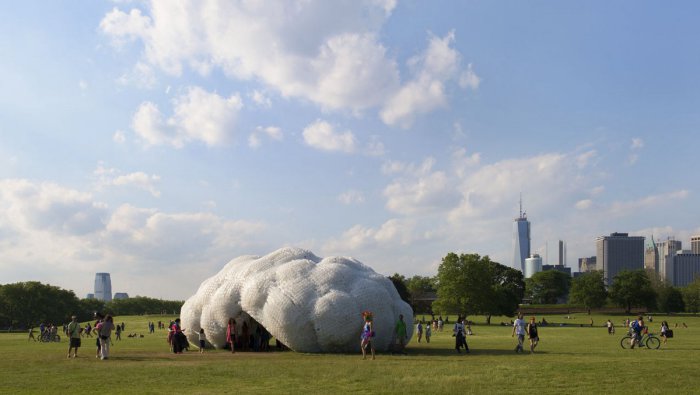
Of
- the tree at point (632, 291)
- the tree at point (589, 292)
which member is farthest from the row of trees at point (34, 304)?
the tree at point (632, 291)

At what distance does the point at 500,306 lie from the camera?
9450 centimetres

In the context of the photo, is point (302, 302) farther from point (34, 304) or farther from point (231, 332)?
point (34, 304)

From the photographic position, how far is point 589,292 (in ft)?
426

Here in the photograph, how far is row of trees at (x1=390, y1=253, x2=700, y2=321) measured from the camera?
300 feet

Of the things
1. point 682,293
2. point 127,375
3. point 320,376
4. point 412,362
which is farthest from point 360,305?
point 682,293

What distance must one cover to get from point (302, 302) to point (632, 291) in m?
115

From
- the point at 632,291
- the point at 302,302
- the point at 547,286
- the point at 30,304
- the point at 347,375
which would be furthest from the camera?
the point at 547,286

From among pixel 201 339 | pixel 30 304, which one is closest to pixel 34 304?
pixel 30 304

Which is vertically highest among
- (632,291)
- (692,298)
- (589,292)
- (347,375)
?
(347,375)

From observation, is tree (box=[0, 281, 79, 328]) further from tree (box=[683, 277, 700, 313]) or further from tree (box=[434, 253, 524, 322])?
tree (box=[683, 277, 700, 313])

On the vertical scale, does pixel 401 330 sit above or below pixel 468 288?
above

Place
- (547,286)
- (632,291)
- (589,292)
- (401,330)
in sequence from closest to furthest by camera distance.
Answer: (401,330) < (632,291) < (589,292) < (547,286)

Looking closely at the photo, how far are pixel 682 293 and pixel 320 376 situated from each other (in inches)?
5607

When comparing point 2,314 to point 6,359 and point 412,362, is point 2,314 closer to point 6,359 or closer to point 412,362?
point 6,359
